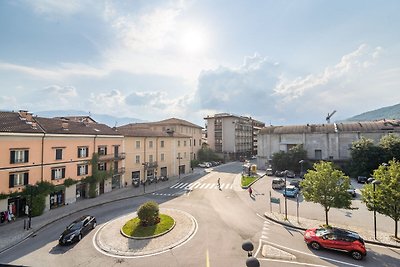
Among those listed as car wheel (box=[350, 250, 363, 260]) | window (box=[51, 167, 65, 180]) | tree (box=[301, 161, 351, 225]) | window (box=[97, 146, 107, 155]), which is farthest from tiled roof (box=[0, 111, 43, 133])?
car wheel (box=[350, 250, 363, 260])

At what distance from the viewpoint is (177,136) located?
52.3 metres

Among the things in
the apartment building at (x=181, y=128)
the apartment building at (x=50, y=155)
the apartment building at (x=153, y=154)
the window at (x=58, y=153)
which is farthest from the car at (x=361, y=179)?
the window at (x=58, y=153)

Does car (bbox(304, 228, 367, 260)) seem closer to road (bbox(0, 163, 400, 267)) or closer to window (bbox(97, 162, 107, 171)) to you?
road (bbox(0, 163, 400, 267))

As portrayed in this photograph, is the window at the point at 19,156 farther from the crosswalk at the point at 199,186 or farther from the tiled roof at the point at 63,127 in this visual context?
the crosswalk at the point at 199,186

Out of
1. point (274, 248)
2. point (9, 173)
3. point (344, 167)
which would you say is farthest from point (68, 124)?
point (344, 167)

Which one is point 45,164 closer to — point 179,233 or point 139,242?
point 139,242

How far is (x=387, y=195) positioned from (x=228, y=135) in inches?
2666

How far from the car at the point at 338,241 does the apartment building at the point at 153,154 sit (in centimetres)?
3156

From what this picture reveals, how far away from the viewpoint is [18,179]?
81.8 feet

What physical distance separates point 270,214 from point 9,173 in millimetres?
28205

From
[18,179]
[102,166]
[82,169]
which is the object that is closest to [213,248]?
[18,179]

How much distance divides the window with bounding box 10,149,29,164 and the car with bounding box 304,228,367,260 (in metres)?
29.6

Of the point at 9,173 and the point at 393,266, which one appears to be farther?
the point at 9,173

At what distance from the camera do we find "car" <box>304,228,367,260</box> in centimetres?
1521
